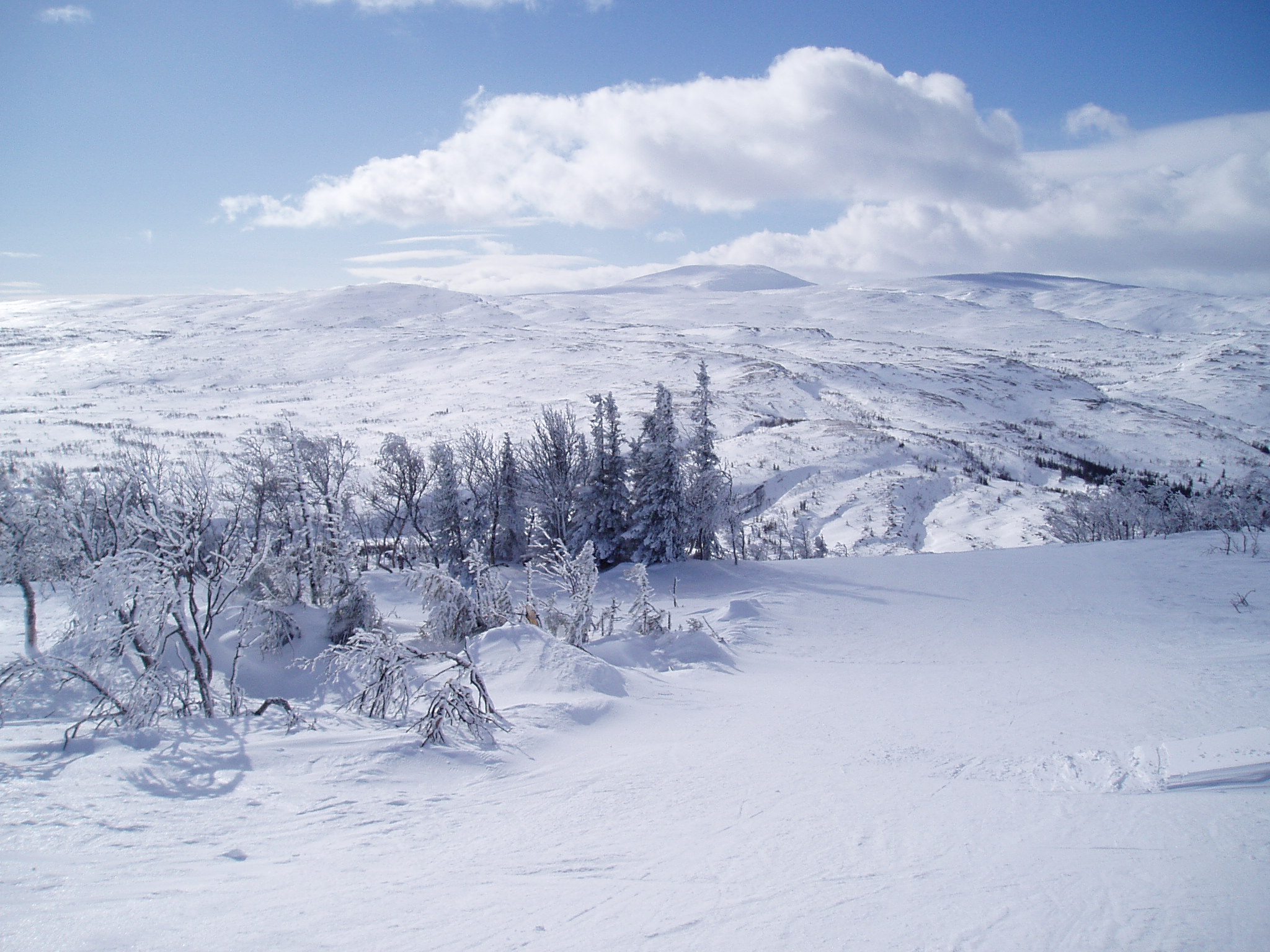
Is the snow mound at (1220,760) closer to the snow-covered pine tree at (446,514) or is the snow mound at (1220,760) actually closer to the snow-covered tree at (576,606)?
the snow-covered tree at (576,606)

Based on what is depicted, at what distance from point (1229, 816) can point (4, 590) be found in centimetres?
3229

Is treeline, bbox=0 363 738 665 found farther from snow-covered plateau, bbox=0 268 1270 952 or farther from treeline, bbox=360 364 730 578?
snow-covered plateau, bbox=0 268 1270 952

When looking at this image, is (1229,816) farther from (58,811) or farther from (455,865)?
(58,811)

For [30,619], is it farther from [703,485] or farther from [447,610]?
[703,485]

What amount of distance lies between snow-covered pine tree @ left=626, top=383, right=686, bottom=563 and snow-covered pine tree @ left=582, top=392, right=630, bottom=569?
0.73 metres

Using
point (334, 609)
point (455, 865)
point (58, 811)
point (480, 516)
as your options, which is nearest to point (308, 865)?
point (455, 865)

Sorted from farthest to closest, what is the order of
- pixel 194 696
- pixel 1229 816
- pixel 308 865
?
pixel 194 696, pixel 1229 816, pixel 308 865

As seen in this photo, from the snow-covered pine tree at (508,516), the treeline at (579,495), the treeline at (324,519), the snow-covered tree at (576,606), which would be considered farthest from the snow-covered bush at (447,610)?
the snow-covered pine tree at (508,516)

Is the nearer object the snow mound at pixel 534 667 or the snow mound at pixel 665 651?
the snow mound at pixel 534 667

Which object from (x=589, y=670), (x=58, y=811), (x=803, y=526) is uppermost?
(x=58, y=811)

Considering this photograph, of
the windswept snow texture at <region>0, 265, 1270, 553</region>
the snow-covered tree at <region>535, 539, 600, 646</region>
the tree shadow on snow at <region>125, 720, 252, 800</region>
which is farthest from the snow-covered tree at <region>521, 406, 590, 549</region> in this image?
the tree shadow on snow at <region>125, 720, 252, 800</region>

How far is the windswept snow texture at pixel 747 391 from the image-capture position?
51.1 meters

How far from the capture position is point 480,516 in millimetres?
33125

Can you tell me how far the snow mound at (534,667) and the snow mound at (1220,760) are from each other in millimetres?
8014
